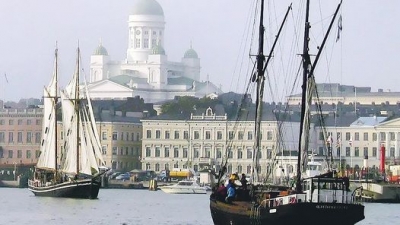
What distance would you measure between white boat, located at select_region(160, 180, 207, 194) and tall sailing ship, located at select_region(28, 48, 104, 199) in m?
19.4

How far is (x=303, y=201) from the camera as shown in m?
54.6

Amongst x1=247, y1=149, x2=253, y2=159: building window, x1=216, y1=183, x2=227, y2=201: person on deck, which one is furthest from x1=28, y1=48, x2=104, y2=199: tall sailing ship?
x1=247, y1=149, x2=253, y2=159: building window

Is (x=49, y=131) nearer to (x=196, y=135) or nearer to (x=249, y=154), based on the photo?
(x=249, y=154)

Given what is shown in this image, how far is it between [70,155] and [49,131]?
14.6ft

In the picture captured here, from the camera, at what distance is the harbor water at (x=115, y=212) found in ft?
226

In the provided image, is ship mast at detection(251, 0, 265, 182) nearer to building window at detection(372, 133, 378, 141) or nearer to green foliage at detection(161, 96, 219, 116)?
building window at detection(372, 133, 378, 141)

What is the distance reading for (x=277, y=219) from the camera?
55.0 m

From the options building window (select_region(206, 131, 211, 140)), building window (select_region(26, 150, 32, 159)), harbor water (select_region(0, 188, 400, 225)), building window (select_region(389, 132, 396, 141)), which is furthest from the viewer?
building window (select_region(26, 150, 32, 159))

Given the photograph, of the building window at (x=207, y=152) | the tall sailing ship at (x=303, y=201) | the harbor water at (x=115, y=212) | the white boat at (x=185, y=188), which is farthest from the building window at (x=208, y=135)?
the tall sailing ship at (x=303, y=201)

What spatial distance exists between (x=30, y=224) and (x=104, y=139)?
94851 mm

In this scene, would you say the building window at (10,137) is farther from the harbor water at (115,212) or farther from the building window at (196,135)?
the harbor water at (115,212)

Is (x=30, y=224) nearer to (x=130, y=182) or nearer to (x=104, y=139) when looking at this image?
(x=130, y=182)

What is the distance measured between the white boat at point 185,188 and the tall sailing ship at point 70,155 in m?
19.4

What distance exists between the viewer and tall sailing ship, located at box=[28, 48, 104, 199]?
93.9 m
